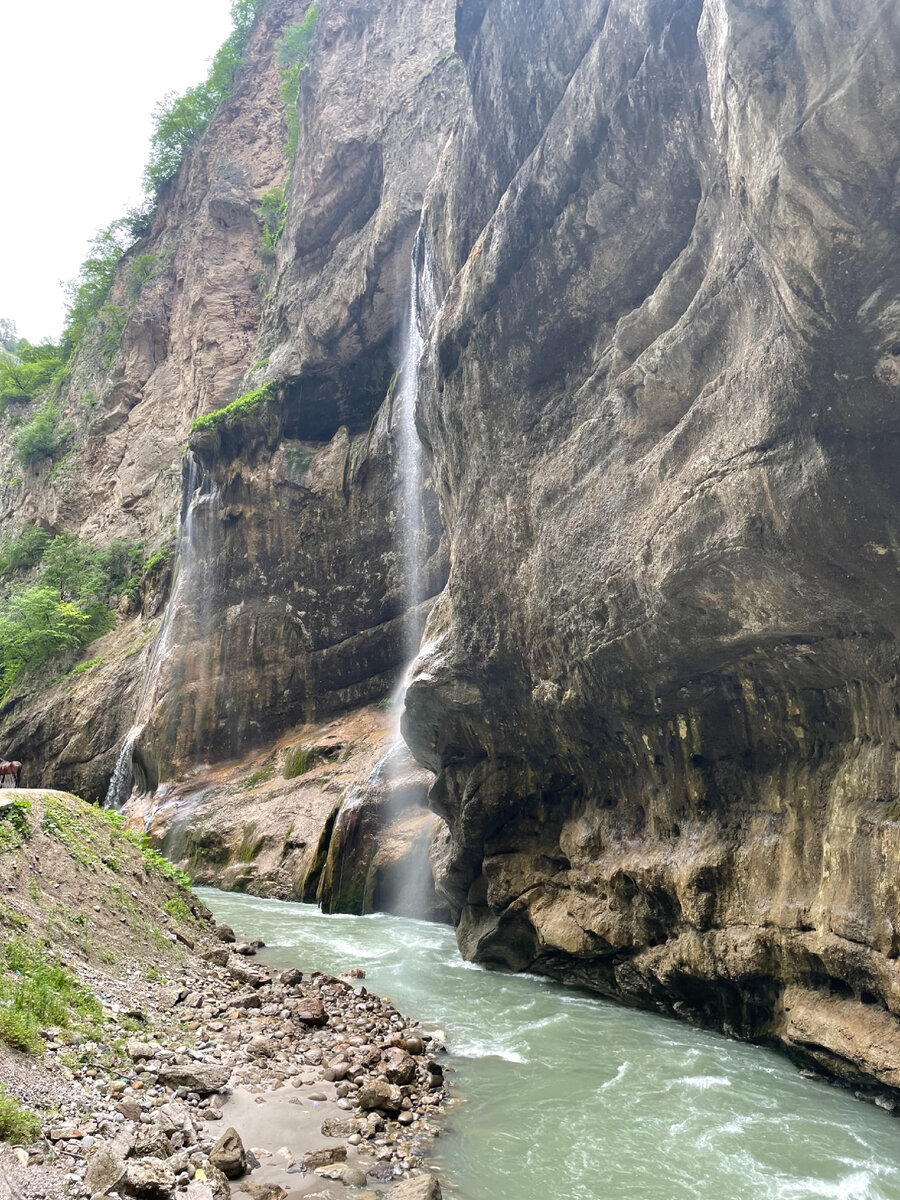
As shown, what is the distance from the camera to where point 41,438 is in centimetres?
4506

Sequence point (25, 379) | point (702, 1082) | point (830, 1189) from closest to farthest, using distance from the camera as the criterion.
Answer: point (830, 1189) → point (702, 1082) → point (25, 379)

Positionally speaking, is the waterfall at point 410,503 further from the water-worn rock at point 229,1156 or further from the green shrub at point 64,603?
the green shrub at point 64,603

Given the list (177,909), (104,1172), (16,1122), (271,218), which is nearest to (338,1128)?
(104,1172)

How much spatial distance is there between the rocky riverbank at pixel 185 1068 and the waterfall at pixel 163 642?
56.1 ft

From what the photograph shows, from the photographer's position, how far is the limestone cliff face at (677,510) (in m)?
6.14

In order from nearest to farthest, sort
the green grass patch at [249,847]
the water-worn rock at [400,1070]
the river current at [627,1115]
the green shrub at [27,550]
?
the river current at [627,1115] → the water-worn rock at [400,1070] → the green grass patch at [249,847] → the green shrub at [27,550]

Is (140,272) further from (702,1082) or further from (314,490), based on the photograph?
(702,1082)

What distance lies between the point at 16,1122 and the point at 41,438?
154 feet

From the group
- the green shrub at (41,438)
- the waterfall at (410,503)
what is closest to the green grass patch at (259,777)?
the waterfall at (410,503)

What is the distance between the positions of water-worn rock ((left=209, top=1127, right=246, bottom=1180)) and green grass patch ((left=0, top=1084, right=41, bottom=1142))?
968 millimetres

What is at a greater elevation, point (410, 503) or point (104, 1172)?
point (410, 503)

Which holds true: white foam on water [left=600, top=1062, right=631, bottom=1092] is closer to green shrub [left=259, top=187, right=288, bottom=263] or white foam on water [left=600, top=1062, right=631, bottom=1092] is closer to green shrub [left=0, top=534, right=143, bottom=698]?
green shrub [left=0, top=534, right=143, bottom=698]

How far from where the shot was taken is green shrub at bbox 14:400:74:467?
44969 millimetres

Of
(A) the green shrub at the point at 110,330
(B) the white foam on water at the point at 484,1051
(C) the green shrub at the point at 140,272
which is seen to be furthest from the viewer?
(A) the green shrub at the point at 110,330
